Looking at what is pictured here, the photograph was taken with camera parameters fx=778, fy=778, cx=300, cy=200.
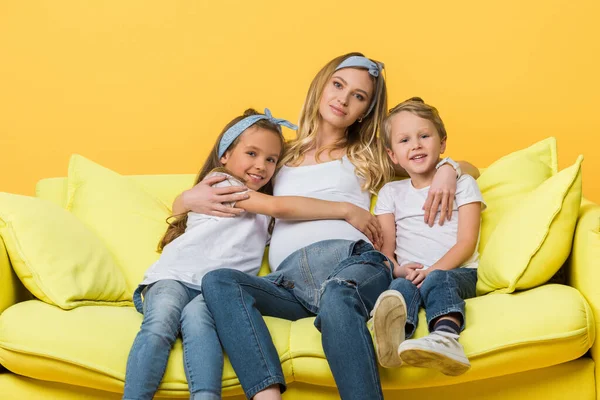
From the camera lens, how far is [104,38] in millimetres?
3623

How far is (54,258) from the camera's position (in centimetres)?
228

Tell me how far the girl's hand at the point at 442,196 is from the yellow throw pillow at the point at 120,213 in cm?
91

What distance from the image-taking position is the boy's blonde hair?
255 centimetres

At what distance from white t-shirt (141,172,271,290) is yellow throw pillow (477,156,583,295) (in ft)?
2.39

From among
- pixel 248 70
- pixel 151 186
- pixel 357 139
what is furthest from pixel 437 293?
pixel 248 70

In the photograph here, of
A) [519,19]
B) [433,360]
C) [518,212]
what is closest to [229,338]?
[433,360]

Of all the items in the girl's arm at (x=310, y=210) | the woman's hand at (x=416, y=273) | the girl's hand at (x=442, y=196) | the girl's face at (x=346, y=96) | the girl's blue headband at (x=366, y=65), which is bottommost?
the woman's hand at (x=416, y=273)

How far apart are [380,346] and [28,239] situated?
110cm

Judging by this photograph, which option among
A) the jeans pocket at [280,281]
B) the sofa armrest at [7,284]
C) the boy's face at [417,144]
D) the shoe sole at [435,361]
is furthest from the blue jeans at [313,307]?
the sofa armrest at [7,284]

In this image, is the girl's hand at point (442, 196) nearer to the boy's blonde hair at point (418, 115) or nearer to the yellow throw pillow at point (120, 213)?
the boy's blonde hair at point (418, 115)

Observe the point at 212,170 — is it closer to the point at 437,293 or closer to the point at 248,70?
the point at 437,293

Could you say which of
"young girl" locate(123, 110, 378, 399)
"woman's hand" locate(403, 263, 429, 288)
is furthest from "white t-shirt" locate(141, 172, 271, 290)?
"woman's hand" locate(403, 263, 429, 288)

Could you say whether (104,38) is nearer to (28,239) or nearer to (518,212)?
(28,239)

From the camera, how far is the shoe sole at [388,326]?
1818 mm
